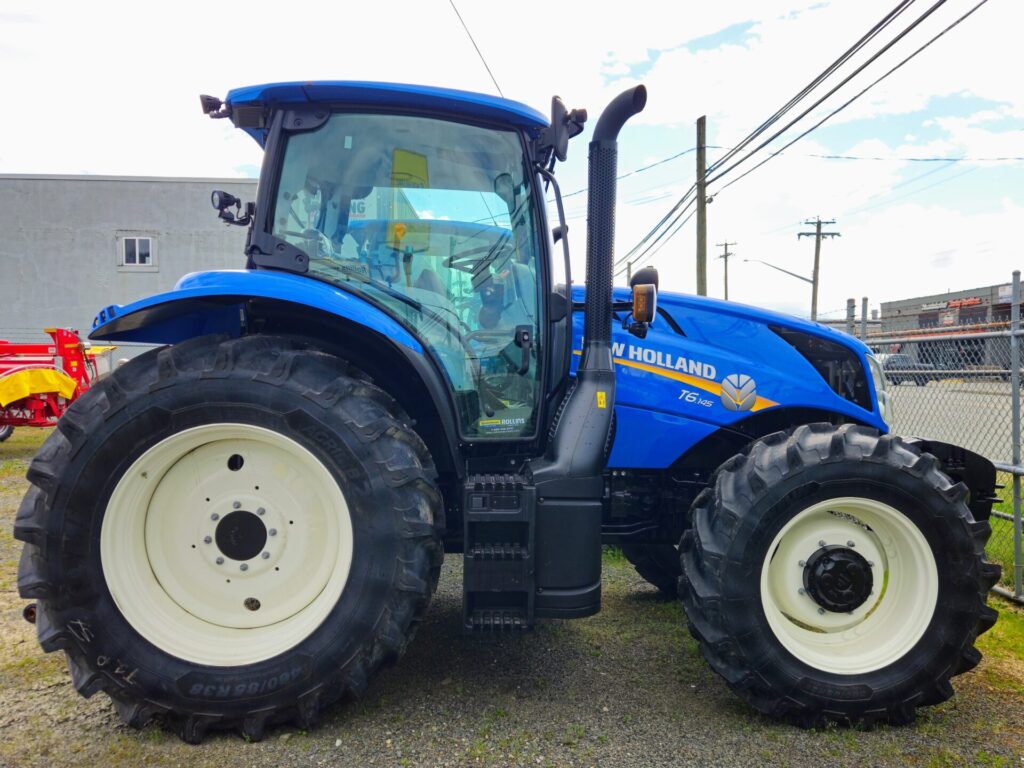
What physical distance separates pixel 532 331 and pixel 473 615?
1.15 metres

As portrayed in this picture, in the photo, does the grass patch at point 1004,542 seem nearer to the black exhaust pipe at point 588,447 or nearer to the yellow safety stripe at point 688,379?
the yellow safety stripe at point 688,379

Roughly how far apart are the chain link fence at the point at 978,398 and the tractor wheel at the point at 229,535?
368 cm

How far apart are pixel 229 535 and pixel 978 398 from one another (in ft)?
16.1

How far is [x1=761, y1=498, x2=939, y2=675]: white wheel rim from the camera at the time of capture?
2.80 meters

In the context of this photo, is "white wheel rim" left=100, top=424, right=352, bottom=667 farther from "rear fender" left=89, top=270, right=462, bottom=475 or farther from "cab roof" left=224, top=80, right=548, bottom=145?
"cab roof" left=224, top=80, right=548, bottom=145

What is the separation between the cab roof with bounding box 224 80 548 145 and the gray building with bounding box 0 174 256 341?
1800 cm

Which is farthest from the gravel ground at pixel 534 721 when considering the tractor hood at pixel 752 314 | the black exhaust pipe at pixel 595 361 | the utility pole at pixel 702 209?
the utility pole at pixel 702 209

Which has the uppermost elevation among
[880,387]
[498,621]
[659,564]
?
[880,387]

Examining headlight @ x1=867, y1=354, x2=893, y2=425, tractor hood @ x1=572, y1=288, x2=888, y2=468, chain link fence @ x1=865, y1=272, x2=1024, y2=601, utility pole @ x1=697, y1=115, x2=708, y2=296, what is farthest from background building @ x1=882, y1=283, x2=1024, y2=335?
tractor hood @ x1=572, y1=288, x2=888, y2=468

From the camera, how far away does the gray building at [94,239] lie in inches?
766

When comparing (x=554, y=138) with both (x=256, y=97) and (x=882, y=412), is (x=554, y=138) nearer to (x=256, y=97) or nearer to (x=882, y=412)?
(x=256, y=97)

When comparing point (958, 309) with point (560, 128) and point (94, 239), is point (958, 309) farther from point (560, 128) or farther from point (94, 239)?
point (94, 239)

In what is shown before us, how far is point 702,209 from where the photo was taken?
48.0ft

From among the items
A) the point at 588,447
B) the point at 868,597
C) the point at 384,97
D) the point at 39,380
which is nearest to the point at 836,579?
the point at 868,597
